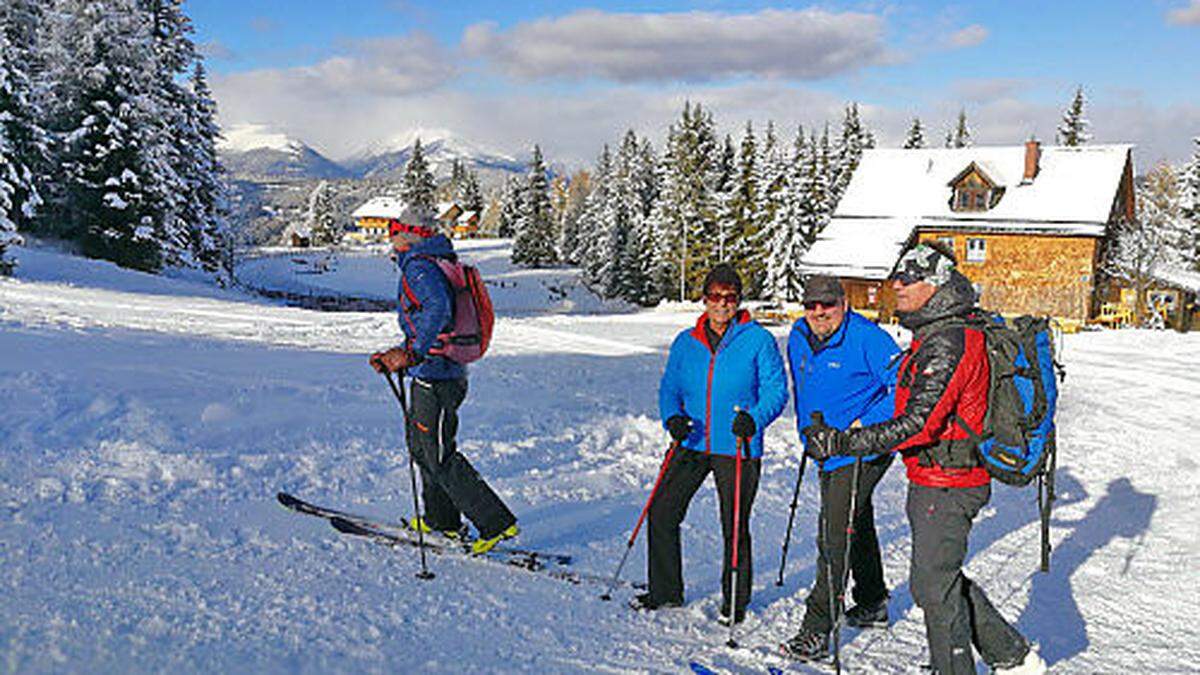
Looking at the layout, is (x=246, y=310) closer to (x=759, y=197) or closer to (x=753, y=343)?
(x=753, y=343)

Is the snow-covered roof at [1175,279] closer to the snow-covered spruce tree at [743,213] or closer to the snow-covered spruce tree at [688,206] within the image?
the snow-covered spruce tree at [743,213]

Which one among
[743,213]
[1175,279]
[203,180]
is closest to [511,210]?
[743,213]

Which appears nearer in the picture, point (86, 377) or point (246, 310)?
point (86, 377)

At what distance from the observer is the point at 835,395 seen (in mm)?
4695

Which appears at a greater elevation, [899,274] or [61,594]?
[899,274]

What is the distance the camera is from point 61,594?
4.00 m

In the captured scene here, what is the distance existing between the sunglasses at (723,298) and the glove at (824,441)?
89cm

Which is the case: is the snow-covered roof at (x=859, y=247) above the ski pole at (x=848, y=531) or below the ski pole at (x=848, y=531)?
above

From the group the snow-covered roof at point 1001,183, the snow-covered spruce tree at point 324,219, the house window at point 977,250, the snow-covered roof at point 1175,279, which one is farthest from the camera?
the snow-covered spruce tree at point 324,219

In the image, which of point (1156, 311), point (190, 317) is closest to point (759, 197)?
point (1156, 311)

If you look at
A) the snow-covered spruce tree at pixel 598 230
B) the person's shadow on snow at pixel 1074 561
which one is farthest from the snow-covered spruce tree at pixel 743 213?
the person's shadow on snow at pixel 1074 561

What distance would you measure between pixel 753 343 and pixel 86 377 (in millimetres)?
6584

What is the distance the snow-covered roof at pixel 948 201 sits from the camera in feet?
120

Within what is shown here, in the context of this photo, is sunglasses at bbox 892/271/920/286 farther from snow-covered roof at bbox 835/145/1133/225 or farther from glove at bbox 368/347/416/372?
Answer: snow-covered roof at bbox 835/145/1133/225
